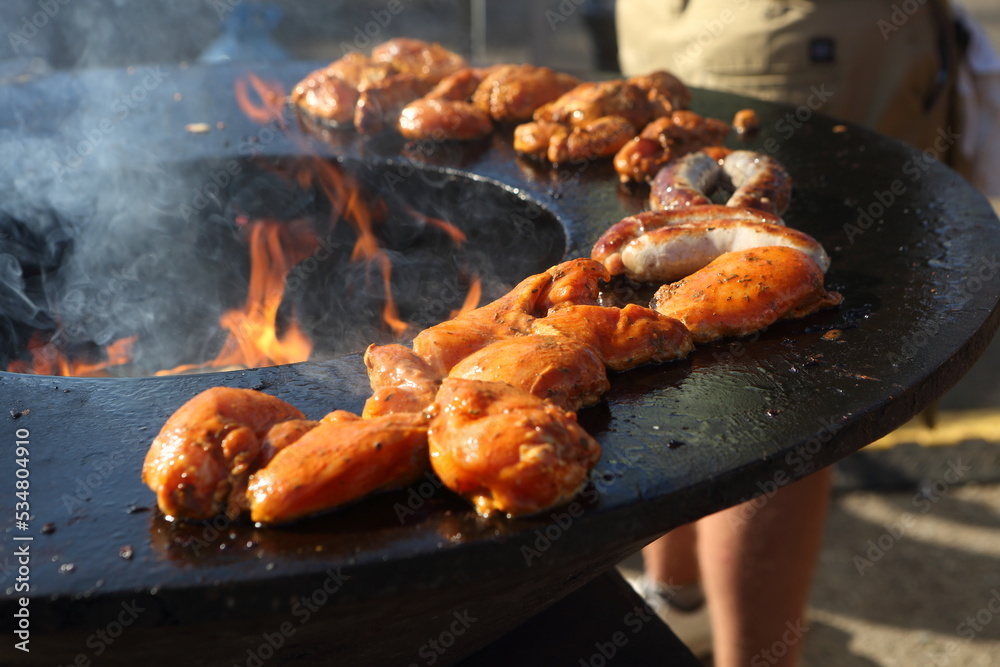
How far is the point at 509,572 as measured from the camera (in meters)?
1.38

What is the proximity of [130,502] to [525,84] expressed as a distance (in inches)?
90.2

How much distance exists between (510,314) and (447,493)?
51 cm

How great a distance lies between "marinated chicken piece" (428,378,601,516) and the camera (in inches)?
56.1

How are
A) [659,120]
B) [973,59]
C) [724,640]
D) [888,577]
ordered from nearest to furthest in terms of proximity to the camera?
[659,120]
[724,640]
[973,59]
[888,577]

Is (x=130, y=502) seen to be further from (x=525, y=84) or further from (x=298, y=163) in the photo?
(x=525, y=84)

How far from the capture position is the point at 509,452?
1441mm

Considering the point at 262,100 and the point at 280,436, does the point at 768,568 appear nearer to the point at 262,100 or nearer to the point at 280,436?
the point at 280,436

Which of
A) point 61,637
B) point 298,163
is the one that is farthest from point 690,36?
point 61,637

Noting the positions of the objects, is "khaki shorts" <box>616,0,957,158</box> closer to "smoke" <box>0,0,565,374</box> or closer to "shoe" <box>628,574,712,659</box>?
"smoke" <box>0,0,565,374</box>

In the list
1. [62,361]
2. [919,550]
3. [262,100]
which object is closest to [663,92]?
[262,100]

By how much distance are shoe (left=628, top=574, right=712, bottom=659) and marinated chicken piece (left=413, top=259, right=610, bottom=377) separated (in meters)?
2.50

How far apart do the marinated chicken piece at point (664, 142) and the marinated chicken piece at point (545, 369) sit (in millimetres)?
1197

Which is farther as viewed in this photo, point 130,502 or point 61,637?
point 130,502

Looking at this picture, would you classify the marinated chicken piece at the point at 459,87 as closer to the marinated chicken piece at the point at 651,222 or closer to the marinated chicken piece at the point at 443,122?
the marinated chicken piece at the point at 443,122
